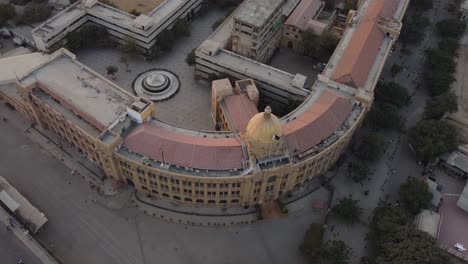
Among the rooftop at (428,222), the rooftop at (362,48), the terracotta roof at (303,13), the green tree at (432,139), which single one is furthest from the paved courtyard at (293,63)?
the rooftop at (428,222)

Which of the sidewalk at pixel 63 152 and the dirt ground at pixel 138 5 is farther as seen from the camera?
the dirt ground at pixel 138 5

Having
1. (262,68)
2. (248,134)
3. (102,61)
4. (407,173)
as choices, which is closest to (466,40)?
(407,173)

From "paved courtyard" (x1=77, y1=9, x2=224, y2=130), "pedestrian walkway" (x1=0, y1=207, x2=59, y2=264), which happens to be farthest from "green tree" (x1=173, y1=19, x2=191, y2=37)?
"pedestrian walkway" (x1=0, y1=207, x2=59, y2=264)

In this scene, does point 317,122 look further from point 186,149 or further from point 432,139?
point 432,139

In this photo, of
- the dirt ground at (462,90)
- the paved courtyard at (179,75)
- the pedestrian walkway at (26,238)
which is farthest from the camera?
the dirt ground at (462,90)

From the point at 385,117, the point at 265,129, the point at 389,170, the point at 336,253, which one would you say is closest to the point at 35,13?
the point at 265,129

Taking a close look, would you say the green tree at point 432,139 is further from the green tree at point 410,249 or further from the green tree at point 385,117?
the green tree at point 410,249

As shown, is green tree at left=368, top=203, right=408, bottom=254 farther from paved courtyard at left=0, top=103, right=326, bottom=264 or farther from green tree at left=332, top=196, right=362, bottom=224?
paved courtyard at left=0, top=103, right=326, bottom=264

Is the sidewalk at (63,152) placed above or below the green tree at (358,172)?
below
